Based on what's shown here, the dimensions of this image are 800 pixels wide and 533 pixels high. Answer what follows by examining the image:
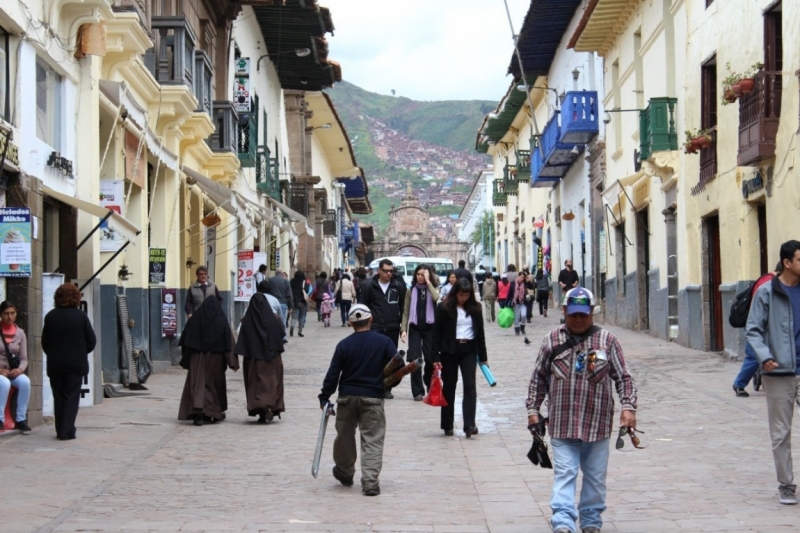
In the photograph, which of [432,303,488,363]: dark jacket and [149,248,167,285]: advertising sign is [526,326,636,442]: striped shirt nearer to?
[432,303,488,363]: dark jacket

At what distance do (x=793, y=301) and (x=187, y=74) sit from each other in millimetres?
13705

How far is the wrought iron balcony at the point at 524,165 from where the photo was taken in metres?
45.8

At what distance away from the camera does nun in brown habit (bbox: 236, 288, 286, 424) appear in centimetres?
1377

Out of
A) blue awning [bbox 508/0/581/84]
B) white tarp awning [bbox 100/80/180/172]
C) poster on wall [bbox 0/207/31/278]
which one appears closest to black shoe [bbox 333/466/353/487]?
poster on wall [bbox 0/207/31/278]

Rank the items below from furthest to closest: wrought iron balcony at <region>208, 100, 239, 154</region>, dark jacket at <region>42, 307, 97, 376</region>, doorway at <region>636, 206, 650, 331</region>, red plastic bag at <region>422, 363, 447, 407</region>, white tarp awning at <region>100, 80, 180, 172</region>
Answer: doorway at <region>636, 206, 650, 331</region>, wrought iron balcony at <region>208, 100, 239, 154</region>, white tarp awning at <region>100, 80, 180, 172</region>, dark jacket at <region>42, 307, 97, 376</region>, red plastic bag at <region>422, 363, 447, 407</region>

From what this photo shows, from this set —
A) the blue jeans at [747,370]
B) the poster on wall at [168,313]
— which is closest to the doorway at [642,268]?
the poster on wall at [168,313]

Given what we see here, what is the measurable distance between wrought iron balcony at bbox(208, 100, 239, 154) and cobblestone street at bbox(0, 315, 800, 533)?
1012 centimetres

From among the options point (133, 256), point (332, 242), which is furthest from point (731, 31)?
point (332, 242)

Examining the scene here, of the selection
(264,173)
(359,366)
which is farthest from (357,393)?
(264,173)

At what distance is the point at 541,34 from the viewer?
3756 cm

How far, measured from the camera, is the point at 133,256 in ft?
62.1

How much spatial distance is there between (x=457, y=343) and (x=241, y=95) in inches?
693

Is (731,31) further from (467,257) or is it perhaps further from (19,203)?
(467,257)

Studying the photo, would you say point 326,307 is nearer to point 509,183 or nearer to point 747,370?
point 509,183
